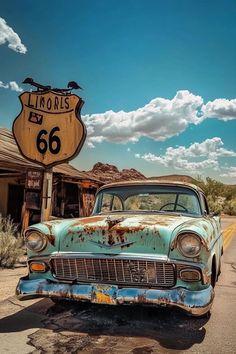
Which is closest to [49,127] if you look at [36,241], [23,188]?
[36,241]

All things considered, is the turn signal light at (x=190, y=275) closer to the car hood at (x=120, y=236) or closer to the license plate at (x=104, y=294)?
the car hood at (x=120, y=236)

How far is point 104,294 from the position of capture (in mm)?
3646

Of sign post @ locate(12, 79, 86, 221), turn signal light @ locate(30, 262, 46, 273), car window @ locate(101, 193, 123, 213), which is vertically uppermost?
sign post @ locate(12, 79, 86, 221)

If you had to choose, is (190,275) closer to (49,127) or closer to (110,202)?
(110,202)

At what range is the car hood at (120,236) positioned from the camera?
12.3 feet

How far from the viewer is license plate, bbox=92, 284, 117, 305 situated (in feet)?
11.9

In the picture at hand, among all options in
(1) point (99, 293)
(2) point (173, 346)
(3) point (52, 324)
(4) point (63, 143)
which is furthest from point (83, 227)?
(4) point (63, 143)

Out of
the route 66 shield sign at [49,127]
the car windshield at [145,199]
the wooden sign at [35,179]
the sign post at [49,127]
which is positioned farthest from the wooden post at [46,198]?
the car windshield at [145,199]

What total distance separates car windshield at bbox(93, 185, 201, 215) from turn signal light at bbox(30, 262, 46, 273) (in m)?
1.46

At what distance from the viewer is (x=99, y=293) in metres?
3.66

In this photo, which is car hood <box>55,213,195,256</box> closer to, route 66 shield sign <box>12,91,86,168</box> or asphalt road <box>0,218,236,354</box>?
asphalt road <box>0,218,236,354</box>

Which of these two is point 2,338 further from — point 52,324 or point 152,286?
point 152,286

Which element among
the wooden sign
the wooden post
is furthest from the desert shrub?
the wooden sign

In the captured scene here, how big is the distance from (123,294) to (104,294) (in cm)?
19
